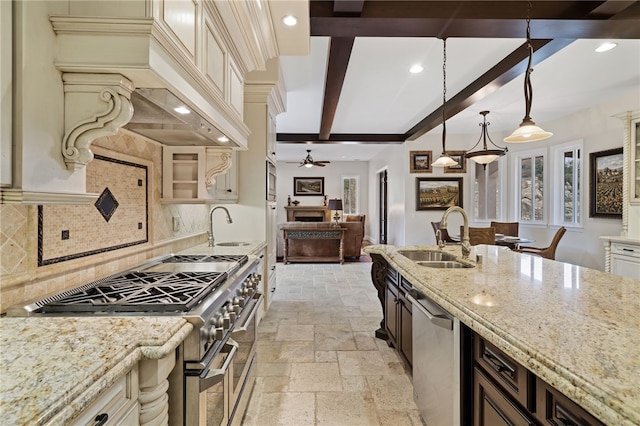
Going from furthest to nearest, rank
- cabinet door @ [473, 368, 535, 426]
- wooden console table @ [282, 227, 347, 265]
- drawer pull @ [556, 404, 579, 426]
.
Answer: wooden console table @ [282, 227, 347, 265], cabinet door @ [473, 368, 535, 426], drawer pull @ [556, 404, 579, 426]

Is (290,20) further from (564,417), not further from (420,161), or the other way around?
(420,161)

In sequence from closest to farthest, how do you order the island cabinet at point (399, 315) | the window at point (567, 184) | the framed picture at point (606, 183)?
the island cabinet at point (399, 315)
the framed picture at point (606, 183)
the window at point (567, 184)

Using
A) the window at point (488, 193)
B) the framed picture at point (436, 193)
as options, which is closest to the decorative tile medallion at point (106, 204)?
the framed picture at point (436, 193)

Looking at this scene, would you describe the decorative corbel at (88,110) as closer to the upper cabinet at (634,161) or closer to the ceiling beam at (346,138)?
the upper cabinet at (634,161)

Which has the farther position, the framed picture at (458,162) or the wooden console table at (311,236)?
the framed picture at (458,162)

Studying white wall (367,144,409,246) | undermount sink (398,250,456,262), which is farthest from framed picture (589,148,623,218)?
undermount sink (398,250,456,262)

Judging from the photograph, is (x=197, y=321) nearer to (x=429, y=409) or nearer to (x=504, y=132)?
(x=429, y=409)

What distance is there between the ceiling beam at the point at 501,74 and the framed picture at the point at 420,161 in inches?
71.5

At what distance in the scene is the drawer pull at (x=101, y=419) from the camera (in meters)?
0.72

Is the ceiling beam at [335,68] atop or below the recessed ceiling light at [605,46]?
below

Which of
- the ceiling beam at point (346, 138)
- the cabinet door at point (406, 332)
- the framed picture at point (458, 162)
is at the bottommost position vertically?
the cabinet door at point (406, 332)

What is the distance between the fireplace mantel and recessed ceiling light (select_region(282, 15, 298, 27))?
8291mm

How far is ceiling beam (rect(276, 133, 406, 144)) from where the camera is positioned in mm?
7039

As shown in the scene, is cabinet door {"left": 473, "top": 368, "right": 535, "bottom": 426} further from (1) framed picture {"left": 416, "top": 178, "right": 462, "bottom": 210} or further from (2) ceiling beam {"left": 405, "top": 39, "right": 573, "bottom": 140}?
(1) framed picture {"left": 416, "top": 178, "right": 462, "bottom": 210}
